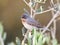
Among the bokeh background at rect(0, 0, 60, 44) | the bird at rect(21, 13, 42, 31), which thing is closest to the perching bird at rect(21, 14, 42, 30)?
the bird at rect(21, 13, 42, 31)

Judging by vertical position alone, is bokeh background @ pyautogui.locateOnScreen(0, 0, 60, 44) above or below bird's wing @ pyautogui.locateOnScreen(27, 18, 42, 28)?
below

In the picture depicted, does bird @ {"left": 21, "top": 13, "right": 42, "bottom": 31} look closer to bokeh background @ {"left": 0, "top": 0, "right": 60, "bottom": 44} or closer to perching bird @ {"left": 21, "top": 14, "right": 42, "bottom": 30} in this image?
perching bird @ {"left": 21, "top": 14, "right": 42, "bottom": 30}

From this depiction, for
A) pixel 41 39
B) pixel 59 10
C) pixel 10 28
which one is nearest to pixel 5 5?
pixel 10 28

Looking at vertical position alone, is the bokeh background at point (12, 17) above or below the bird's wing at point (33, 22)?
below

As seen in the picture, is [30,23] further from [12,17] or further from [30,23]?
[12,17]

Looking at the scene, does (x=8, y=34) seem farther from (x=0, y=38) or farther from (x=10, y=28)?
(x=0, y=38)

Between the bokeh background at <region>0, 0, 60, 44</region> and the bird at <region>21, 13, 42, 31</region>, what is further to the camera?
the bokeh background at <region>0, 0, 60, 44</region>

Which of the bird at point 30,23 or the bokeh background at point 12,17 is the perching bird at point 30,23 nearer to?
the bird at point 30,23

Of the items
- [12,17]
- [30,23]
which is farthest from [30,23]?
[12,17]

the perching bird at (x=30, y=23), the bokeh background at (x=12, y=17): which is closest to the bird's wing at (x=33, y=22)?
the perching bird at (x=30, y=23)

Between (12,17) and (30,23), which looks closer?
(30,23)

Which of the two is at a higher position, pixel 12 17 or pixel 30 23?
pixel 30 23
